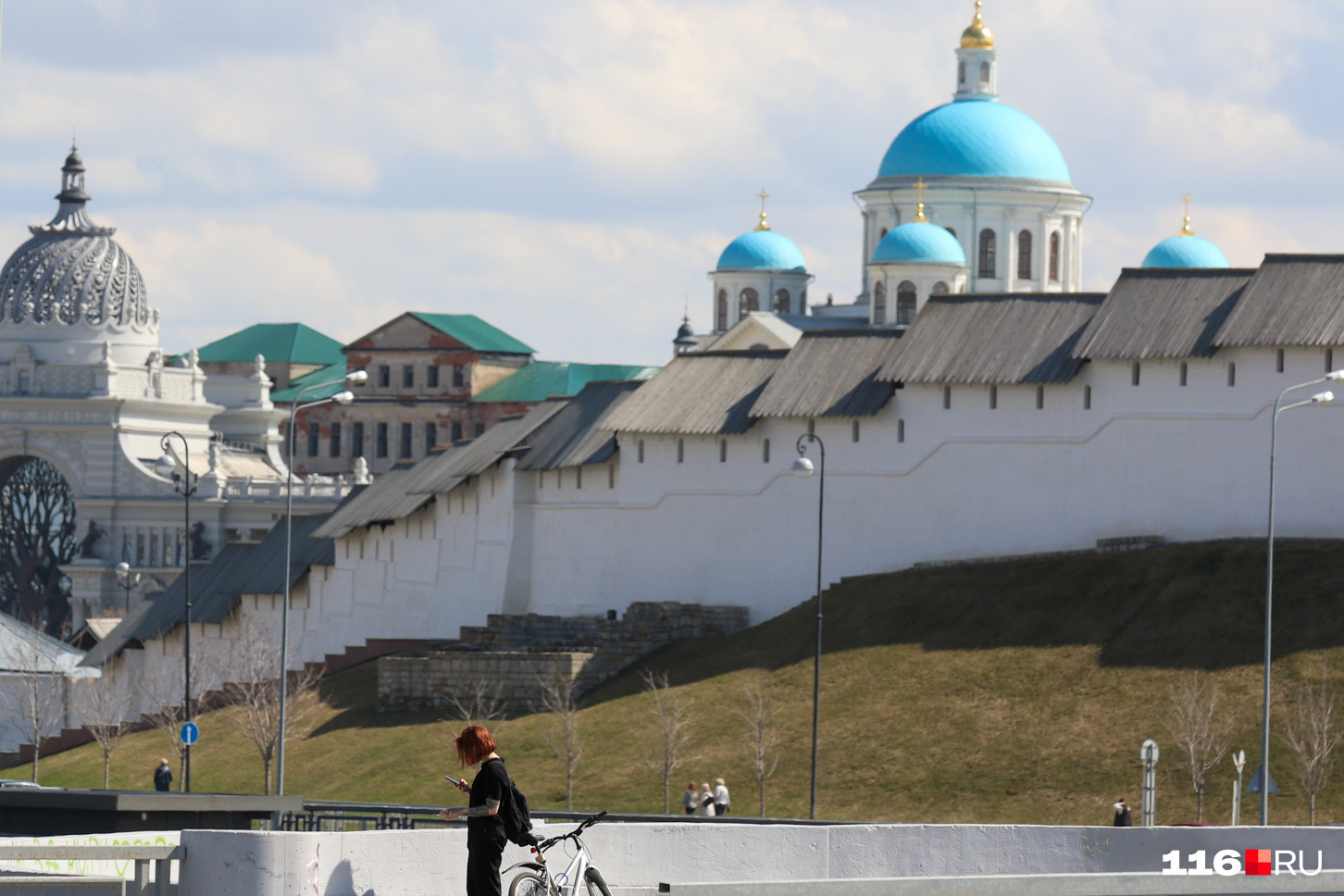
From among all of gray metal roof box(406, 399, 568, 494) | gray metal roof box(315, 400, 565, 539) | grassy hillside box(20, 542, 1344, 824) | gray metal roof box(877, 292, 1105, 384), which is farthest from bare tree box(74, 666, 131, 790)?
gray metal roof box(877, 292, 1105, 384)

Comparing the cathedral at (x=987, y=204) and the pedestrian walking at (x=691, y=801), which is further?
the cathedral at (x=987, y=204)

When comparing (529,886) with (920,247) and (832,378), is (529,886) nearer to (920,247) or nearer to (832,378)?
(832,378)

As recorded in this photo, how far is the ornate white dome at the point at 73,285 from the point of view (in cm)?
11912

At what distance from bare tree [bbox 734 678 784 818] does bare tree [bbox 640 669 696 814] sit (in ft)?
3.66

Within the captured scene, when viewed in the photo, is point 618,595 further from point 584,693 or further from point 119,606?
point 119,606

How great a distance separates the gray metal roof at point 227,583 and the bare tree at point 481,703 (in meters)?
15.2

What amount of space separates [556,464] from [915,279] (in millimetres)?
34861

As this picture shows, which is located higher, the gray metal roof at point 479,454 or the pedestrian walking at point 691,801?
the gray metal roof at point 479,454

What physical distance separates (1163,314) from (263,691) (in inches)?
829

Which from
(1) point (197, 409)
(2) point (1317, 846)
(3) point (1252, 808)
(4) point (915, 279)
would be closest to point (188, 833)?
(2) point (1317, 846)

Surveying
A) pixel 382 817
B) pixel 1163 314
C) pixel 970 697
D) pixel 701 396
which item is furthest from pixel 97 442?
pixel 382 817

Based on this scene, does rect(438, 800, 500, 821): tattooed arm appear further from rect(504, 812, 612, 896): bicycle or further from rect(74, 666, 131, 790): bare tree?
rect(74, 666, 131, 790): bare tree

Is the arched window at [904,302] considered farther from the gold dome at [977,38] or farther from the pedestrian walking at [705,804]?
the pedestrian walking at [705,804]

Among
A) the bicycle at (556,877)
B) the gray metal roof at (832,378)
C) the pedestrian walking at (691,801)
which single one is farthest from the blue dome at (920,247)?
the bicycle at (556,877)
